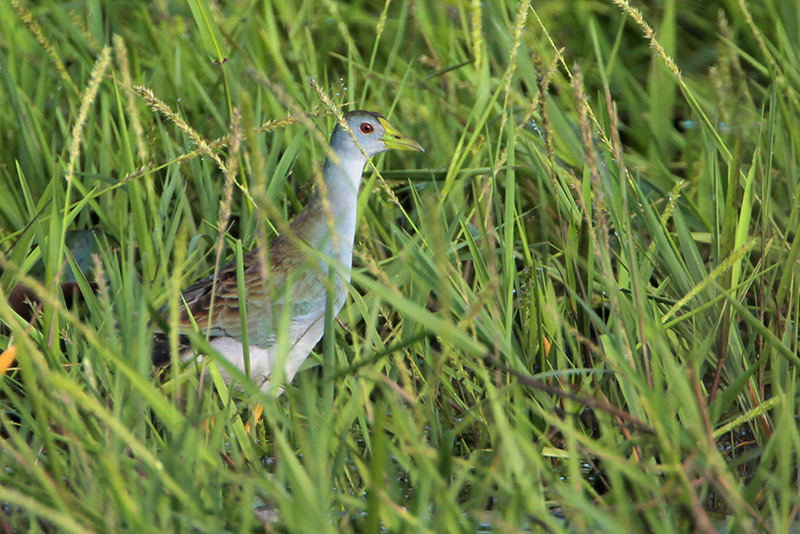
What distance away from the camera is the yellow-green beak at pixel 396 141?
350 cm

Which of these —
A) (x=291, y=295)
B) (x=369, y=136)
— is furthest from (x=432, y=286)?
(x=369, y=136)

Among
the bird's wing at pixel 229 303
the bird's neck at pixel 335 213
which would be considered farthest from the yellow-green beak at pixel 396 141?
the bird's wing at pixel 229 303

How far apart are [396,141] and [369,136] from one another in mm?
96

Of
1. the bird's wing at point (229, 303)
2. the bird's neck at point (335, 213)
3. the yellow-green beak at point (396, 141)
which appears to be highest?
the yellow-green beak at point (396, 141)

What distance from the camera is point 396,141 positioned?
3.51 meters

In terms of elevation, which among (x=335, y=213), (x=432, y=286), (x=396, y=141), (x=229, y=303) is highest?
(x=432, y=286)

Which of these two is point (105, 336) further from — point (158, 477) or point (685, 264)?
point (685, 264)

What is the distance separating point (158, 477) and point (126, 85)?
3.01 ft

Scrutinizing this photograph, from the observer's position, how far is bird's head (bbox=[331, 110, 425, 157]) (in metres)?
3.44

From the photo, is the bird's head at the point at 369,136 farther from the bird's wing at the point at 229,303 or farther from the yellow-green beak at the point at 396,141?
the bird's wing at the point at 229,303

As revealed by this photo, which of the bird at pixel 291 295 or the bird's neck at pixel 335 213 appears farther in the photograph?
the bird's neck at pixel 335 213

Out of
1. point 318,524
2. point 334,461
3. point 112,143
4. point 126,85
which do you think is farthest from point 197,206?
point 318,524

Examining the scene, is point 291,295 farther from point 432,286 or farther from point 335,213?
point 432,286

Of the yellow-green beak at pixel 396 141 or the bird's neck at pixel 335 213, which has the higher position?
the yellow-green beak at pixel 396 141
